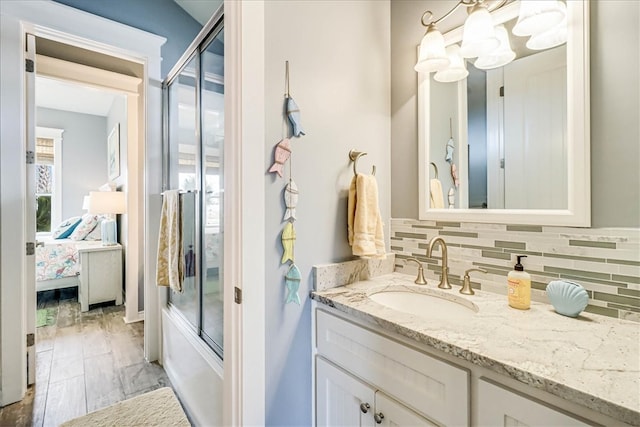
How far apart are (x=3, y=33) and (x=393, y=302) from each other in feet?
9.03

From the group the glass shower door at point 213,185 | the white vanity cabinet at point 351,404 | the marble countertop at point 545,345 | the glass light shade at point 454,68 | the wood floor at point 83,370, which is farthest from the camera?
the wood floor at point 83,370

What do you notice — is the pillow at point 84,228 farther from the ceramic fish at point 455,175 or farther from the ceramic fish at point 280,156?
the ceramic fish at point 455,175

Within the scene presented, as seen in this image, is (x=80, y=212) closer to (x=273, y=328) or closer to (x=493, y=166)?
(x=273, y=328)

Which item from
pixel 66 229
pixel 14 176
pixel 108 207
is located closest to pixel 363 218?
pixel 14 176

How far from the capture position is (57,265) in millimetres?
3621

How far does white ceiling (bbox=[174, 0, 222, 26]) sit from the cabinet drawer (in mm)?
2773

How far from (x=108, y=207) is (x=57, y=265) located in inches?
37.3

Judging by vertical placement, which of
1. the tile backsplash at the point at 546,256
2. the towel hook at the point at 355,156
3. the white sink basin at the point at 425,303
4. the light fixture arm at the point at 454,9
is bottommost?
the white sink basin at the point at 425,303

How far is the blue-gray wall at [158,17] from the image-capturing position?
227 centimetres

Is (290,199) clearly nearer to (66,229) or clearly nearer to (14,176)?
(14,176)

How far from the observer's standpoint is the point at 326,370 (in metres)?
1.16

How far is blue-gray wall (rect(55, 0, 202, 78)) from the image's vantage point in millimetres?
2273

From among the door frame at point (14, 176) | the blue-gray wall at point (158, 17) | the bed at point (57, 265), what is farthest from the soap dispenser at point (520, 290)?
the bed at point (57, 265)

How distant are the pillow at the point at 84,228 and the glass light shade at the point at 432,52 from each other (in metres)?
4.66
